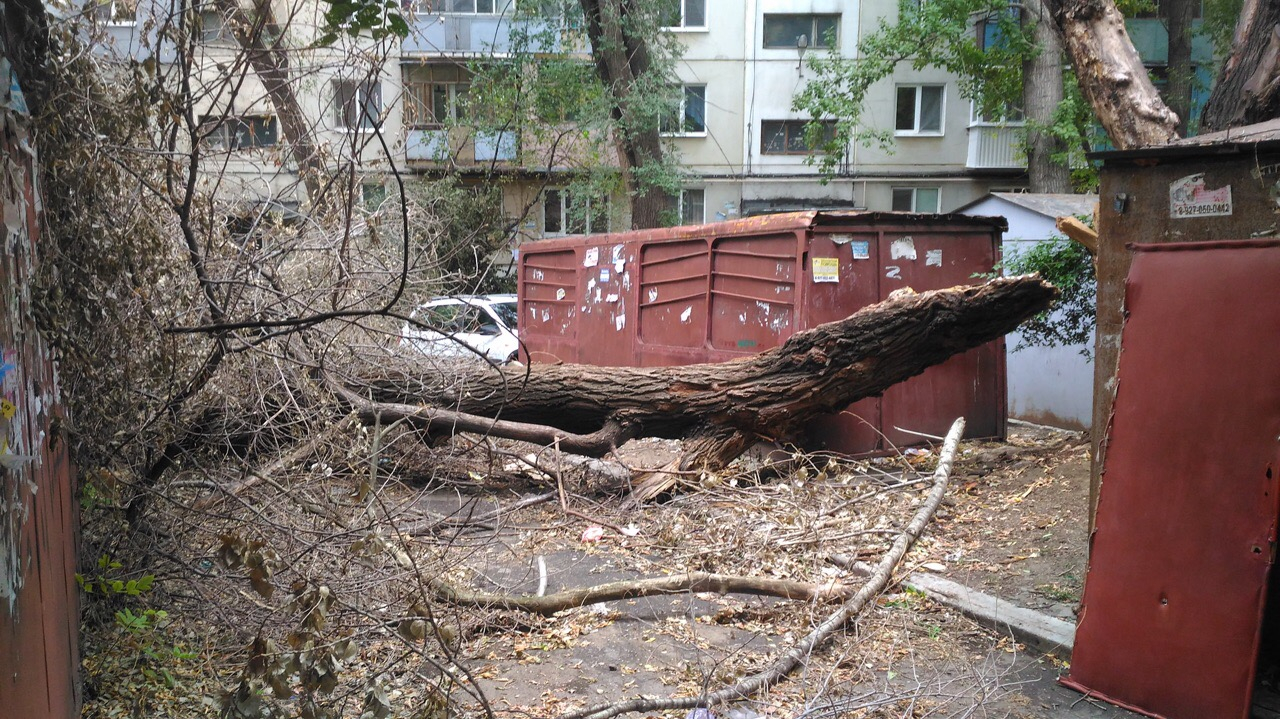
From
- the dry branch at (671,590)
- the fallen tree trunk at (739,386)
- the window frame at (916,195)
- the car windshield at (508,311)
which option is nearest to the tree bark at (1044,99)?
the window frame at (916,195)

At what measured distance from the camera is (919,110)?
22.0 meters

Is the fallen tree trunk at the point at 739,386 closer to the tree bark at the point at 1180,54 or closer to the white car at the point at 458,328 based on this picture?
the white car at the point at 458,328

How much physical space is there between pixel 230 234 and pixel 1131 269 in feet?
12.7

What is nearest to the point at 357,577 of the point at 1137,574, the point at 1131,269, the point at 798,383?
the point at 1137,574

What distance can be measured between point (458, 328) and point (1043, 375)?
629 cm

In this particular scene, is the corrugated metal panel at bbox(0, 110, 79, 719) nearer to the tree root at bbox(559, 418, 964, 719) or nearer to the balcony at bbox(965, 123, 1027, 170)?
the tree root at bbox(559, 418, 964, 719)

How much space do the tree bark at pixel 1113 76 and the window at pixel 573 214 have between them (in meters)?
10.7

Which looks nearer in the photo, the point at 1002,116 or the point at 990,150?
the point at 1002,116

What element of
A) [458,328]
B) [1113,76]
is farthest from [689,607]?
[1113,76]

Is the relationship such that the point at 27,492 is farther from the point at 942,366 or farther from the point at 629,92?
the point at 629,92

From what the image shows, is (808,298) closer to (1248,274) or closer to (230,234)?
(1248,274)

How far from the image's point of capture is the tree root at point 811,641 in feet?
9.76

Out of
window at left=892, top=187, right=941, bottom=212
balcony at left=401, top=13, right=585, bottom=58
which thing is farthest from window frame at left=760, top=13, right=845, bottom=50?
balcony at left=401, top=13, right=585, bottom=58

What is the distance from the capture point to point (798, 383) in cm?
638
